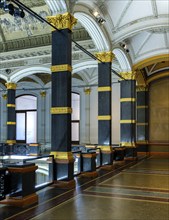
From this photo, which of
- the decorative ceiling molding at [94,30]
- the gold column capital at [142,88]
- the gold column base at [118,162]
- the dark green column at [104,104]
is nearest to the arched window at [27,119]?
the gold column capital at [142,88]

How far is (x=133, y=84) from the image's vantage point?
13617mm

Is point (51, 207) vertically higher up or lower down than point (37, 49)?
lower down

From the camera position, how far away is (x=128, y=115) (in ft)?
44.0

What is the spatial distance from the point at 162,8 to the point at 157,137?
9072 mm

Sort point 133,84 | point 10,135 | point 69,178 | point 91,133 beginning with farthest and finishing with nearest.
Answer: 1. point 91,133
2. point 10,135
3. point 133,84
4. point 69,178

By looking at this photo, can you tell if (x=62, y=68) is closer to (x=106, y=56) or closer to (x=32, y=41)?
Answer: (x=106, y=56)

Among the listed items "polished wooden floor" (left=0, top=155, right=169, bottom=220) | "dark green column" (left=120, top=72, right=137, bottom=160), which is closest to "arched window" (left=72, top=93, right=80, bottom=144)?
"dark green column" (left=120, top=72, right=137, bottom=160)

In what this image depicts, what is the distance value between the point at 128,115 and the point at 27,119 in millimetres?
10213

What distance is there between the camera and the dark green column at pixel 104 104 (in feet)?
34.9

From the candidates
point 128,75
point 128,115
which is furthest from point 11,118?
point 128,75

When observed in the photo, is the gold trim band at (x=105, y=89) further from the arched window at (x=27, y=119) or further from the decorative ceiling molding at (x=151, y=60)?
the arched window at (x=27, y=119)

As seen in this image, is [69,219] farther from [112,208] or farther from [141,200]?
[141,200]

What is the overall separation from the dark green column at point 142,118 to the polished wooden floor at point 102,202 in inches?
352

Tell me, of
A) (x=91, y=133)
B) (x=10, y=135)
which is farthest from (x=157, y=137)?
(x=10, y=135)
